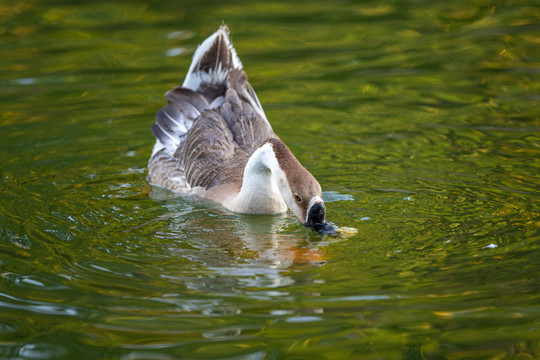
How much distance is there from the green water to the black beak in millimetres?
211

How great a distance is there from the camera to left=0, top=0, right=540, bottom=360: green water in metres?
6.02

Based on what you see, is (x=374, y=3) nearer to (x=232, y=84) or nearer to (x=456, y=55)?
(x=456, y=55)

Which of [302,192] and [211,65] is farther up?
[211,65]

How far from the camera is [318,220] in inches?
290

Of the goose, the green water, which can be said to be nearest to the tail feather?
the goose

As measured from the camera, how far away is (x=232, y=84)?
10.9m

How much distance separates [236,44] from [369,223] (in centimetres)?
770

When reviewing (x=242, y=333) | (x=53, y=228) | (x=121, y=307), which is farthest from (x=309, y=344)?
(x=53, y=228)

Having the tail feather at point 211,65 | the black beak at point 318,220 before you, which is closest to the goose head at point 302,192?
the black beak at point 318,220

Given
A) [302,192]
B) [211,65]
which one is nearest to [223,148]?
[211,65]

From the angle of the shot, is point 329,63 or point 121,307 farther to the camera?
point 329,63

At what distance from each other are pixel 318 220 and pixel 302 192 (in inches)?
12.5

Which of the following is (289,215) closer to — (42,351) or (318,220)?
(318,220)

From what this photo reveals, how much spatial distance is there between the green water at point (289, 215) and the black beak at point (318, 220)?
0.69 ft
